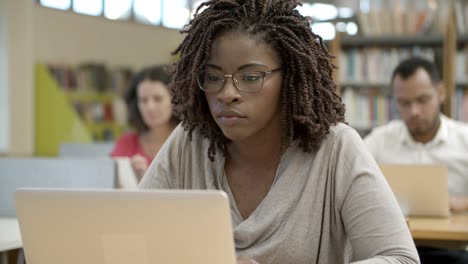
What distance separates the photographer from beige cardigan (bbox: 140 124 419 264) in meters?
1.48

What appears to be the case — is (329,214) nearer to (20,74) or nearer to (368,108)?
(368,108)

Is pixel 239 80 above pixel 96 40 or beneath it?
beneath

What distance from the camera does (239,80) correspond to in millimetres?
1537

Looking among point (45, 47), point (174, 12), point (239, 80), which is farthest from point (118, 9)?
point (239, 80)

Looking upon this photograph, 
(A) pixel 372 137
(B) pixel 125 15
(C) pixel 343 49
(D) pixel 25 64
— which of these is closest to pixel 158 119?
(A) pixel 372 137

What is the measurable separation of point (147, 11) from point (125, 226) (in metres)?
10.4

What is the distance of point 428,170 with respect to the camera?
2840mm

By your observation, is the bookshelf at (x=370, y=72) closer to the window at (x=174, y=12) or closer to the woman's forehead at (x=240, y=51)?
the woman's forehead at (x=240, y=51)

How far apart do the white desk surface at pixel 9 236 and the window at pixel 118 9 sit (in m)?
8.24

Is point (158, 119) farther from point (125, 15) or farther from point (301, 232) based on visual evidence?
point (125, 15)

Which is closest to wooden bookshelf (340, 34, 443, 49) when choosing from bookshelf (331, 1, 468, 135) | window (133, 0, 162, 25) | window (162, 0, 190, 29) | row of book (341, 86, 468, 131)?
bookshelf (331, 1, 468, 135)

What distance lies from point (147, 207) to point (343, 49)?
4.77m

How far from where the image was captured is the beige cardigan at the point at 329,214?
148 cm

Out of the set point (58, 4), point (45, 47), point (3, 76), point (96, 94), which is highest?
point (58, 4)
